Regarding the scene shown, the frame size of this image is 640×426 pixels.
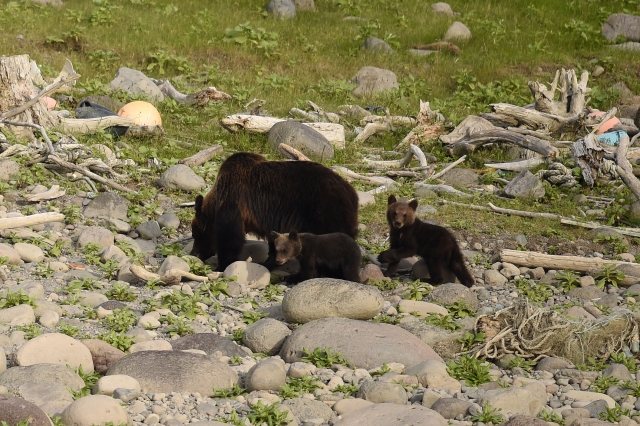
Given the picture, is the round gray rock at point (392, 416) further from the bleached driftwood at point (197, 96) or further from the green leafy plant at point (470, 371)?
the bleached driftwood at point (197, 96)

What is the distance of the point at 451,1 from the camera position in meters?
28.5

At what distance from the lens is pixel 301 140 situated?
13.7 metres

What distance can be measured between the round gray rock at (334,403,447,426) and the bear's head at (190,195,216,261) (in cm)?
441

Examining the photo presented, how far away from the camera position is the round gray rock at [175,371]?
5965 millimetres

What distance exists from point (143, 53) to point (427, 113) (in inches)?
311

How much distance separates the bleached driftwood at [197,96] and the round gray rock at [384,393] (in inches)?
437

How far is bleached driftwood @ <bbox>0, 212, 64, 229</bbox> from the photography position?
9227mm

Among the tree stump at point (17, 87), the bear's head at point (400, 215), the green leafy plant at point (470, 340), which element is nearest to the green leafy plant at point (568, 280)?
the bear's head at point (400, 215)

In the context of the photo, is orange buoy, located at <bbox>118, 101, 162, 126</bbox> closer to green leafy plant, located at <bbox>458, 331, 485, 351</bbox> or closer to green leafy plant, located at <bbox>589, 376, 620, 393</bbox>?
green leafy plant, located at <bbox>458, 331, 485, 351</bbox>

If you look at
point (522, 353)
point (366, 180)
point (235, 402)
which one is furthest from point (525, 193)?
point (235, 402)

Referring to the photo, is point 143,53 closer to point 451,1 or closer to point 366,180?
point 366,180

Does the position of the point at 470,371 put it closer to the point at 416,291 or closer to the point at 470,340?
the point at 470,340

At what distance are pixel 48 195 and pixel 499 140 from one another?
747 cm

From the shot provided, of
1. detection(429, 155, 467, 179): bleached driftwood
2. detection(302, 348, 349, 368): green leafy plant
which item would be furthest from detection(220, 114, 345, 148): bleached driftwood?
detection(302, 348, 349, 368): green leafy plant
